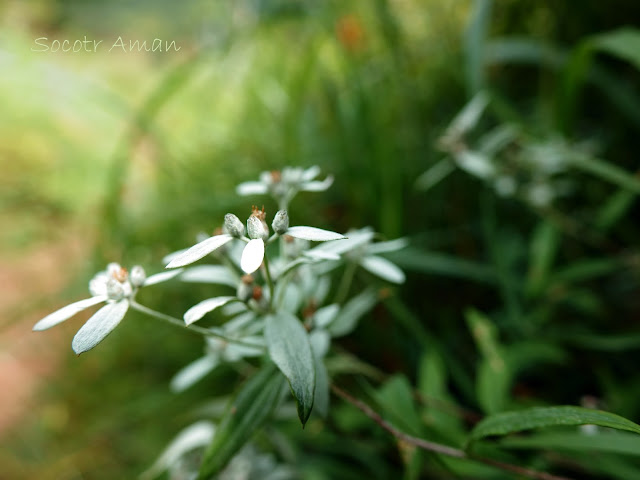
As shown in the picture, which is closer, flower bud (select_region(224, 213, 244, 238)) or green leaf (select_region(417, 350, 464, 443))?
flower bud (select_region(224, 213, 244, 238))

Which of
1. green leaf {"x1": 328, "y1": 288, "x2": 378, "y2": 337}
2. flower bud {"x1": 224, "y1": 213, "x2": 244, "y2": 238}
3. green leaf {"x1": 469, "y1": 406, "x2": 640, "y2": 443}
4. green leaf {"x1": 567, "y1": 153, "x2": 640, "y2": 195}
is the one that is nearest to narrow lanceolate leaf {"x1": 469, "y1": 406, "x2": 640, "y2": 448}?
green leaf {"x1": 469, "y1": 406, "x2": 640, "y2": 443}

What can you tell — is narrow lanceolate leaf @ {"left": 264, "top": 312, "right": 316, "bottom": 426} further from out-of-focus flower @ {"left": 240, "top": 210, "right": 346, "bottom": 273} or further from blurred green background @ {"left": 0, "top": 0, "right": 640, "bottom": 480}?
blurred green background @ {"left": 0, "top": 0, "right": 640, "bottom": 480}

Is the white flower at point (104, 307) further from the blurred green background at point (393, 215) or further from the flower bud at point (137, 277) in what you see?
the blurred green background at point (393, 215)

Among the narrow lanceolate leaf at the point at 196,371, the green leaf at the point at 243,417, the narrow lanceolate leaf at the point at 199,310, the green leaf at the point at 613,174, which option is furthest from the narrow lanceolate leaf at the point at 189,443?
the green leaf at the point at 613,174

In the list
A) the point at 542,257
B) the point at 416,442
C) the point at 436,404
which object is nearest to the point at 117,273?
the point at 416,442

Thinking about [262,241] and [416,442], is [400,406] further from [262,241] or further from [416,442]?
[262,241]

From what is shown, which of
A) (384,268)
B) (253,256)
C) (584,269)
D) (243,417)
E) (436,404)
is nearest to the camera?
(253,256)
